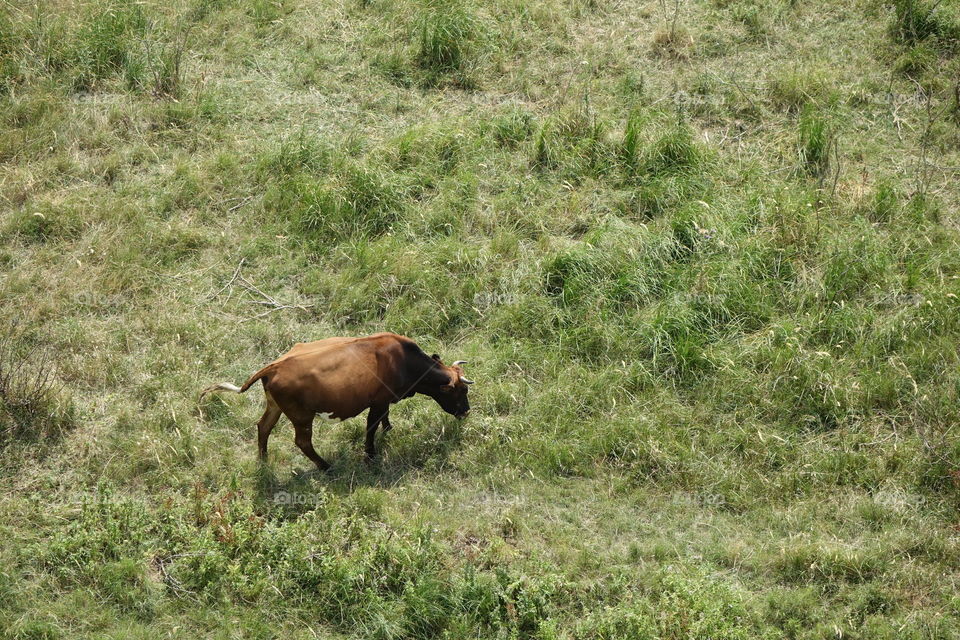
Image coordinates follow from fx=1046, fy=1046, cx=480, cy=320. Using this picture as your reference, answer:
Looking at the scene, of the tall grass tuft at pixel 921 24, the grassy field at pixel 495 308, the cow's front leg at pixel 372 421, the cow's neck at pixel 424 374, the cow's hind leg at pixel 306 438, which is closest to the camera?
the grassy field at pixel 495 308

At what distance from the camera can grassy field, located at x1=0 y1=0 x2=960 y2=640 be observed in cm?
784

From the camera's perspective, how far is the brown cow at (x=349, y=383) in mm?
8422

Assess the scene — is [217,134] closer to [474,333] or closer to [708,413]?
[474,333]

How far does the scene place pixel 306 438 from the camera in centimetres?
862

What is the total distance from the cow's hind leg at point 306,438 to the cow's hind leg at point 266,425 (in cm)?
19

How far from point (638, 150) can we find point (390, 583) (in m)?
5.63

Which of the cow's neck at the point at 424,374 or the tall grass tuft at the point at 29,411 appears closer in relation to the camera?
the tall grass tuft at the point at 29,411

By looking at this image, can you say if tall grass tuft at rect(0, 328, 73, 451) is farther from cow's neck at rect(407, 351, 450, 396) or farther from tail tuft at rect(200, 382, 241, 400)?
cow's neck at rect(407, 351, 450, 396)

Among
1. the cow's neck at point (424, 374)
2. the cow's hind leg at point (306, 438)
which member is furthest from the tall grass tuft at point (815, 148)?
the cow's hind leg at point (306, 438)

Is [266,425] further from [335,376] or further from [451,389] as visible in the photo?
[451,389]

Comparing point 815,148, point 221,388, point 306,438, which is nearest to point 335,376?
point 306,438

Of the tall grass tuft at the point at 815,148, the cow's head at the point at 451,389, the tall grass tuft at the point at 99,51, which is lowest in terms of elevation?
the cow's head at the point at 451,389

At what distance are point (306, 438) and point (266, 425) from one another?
1.30 feet

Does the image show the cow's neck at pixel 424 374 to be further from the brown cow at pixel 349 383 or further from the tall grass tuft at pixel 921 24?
the tall grass tuft at pixel 921 24
